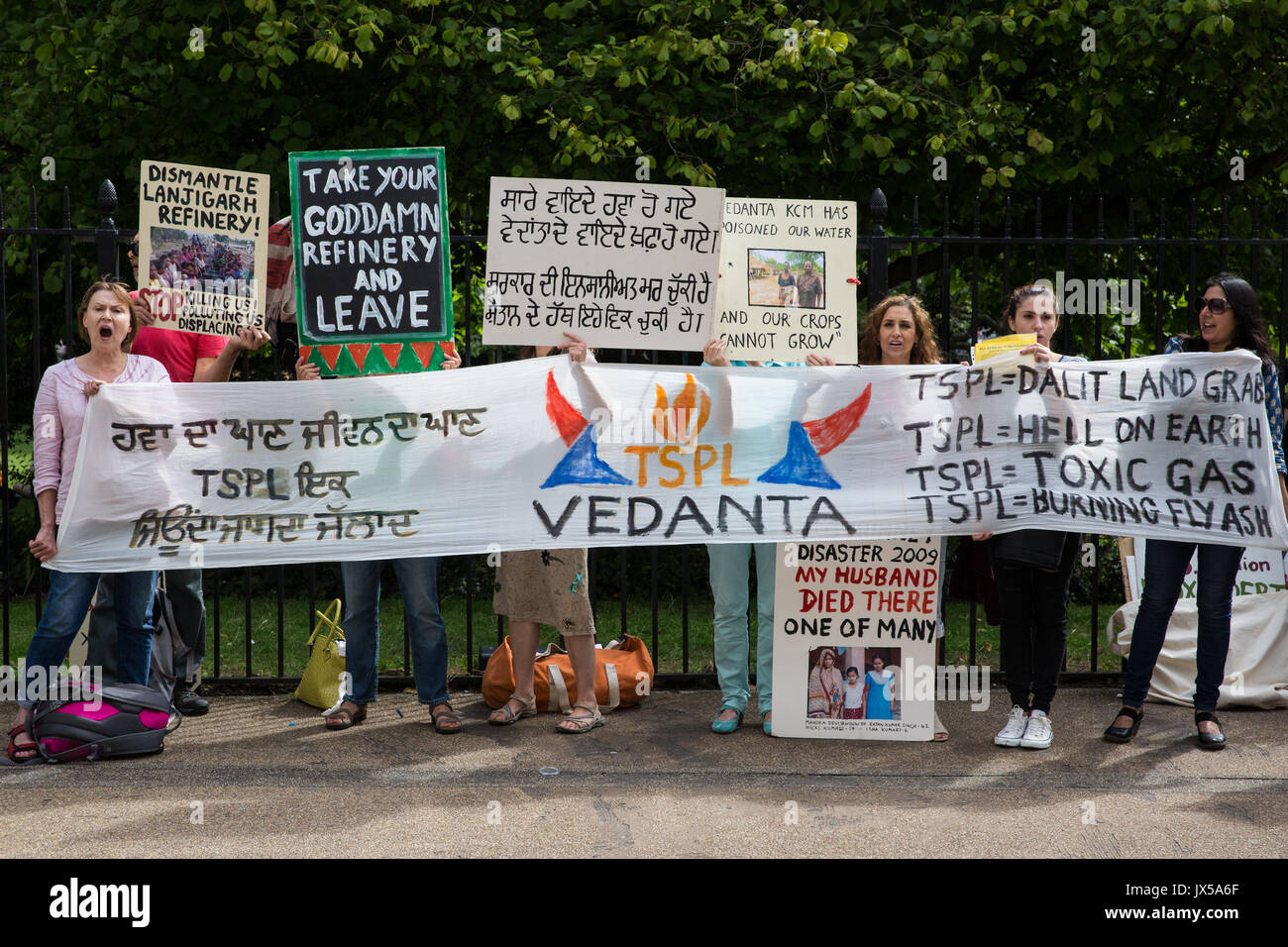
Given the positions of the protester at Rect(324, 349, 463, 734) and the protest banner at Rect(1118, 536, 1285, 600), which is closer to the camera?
the protester at Rect(324, 349, 463, 734)

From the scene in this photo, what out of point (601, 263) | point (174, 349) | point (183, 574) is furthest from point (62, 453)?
point (601, 263)

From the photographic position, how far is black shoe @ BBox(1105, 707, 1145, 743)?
5.82 m

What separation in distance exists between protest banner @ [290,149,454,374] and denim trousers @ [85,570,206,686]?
4.41ft

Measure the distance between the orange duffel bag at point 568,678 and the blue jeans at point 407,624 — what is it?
33 cm

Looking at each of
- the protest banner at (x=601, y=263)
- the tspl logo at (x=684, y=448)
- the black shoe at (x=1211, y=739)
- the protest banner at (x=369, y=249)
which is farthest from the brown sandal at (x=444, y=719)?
the black shoe at (x=1211, y=739)

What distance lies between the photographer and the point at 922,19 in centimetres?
934

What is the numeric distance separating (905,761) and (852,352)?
1.80 metres

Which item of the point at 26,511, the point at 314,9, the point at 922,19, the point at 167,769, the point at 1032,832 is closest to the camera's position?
the point at 1032,832

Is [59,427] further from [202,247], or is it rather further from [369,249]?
[369,249]

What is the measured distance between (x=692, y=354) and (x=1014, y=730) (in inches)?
146

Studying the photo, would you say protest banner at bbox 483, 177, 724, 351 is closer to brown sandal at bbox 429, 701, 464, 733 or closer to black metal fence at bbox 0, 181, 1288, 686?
black metal fence at bbox 0, 181, 1288, 686

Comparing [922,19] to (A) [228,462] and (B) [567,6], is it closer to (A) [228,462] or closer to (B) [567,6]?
(B) [567,6]

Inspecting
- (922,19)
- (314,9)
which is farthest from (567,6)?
(922,19)

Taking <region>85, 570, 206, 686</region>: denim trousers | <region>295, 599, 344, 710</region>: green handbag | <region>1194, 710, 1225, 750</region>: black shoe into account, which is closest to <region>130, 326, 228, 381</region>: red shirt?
<region>85, 570, 206, 686</region>: denim trousers
